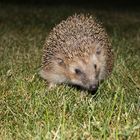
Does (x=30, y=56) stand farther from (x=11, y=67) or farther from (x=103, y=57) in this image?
(x=103, y=57)

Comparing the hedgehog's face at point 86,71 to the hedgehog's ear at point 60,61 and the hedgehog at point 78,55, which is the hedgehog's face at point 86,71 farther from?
the hedgehog's ear at point 60,61

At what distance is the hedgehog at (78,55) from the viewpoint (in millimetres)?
3814

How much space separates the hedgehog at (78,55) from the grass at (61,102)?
98mm

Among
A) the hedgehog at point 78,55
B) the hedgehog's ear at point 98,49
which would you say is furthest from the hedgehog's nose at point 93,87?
the hedgehog's ear at point 98,49

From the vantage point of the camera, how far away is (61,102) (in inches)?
129

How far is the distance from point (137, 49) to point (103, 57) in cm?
184

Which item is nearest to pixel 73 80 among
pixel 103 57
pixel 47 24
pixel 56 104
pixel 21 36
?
pixel 103 57

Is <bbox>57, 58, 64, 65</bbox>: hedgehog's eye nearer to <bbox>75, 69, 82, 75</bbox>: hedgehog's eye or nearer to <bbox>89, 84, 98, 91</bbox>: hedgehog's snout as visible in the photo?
<bbox>75, 69, 82, 75</bbox>: hedgehog's eye

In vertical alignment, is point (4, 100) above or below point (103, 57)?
below

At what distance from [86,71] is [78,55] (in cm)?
14

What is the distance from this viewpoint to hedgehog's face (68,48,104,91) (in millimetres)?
3785

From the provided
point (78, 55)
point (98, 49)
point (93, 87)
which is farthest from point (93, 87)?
point (98, 49)

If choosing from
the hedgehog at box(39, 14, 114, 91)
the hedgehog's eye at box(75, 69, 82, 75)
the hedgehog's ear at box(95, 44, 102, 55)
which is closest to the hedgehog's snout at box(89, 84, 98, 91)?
the hedgehog at box(39, 14, 114, 91)

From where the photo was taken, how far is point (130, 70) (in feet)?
14.9
